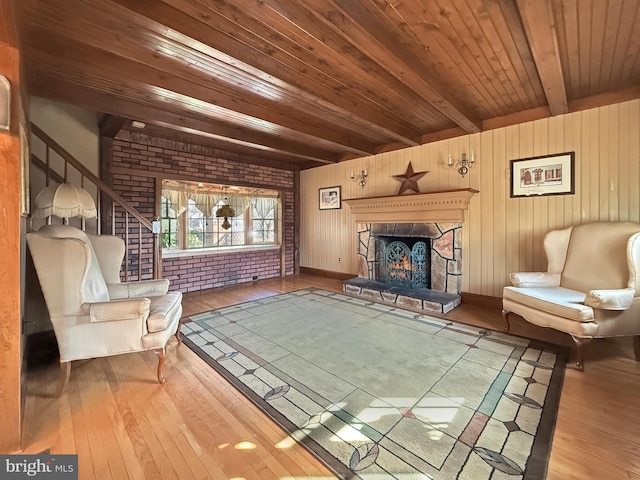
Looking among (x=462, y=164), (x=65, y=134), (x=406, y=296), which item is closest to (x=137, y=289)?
(x=65, y=134)

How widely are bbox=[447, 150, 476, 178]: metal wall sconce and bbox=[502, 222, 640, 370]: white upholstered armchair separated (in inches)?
52.5

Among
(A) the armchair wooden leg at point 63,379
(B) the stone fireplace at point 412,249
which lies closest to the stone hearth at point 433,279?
(B) the stone fireplace at point 412,249

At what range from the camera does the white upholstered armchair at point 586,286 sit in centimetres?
219

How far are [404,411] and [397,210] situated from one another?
10.7ft

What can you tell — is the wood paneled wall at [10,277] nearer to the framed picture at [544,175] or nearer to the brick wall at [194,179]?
the brick wall at [194,179]

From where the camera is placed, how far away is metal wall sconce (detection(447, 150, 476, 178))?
384 cm

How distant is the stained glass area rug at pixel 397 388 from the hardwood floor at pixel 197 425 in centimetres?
9

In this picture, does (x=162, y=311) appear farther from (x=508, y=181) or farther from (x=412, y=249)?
(x=508, y=181)

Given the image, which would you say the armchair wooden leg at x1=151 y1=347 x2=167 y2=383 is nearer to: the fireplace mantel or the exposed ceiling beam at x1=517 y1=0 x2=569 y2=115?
the exposed ceiling beam at x1=517 y1=0 x2=569 y2=115

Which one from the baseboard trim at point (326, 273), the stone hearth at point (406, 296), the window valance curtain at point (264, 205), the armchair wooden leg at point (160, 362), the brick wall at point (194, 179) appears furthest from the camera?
the window valance curtain at point (264, 205)

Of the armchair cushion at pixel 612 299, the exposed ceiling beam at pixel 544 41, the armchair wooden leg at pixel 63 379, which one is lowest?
the armchair wooden leg at pixel 63 379

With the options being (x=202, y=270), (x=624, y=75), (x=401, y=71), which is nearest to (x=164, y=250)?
(x=202, y=270)

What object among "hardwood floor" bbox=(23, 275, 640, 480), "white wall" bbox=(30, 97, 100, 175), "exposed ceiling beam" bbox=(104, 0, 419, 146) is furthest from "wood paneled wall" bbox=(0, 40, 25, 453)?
"white wall" bbox=(30, 97, 100, 175)

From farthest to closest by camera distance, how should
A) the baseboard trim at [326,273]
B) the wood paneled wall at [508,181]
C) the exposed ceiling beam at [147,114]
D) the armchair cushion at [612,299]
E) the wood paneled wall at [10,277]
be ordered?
the baseboard trim at [326,273], the wood paneled wall at [508,181], the exposed ceiling beam at [147,114], the armchair cushion at [612,299], the wood paneled wall at [10,277]
